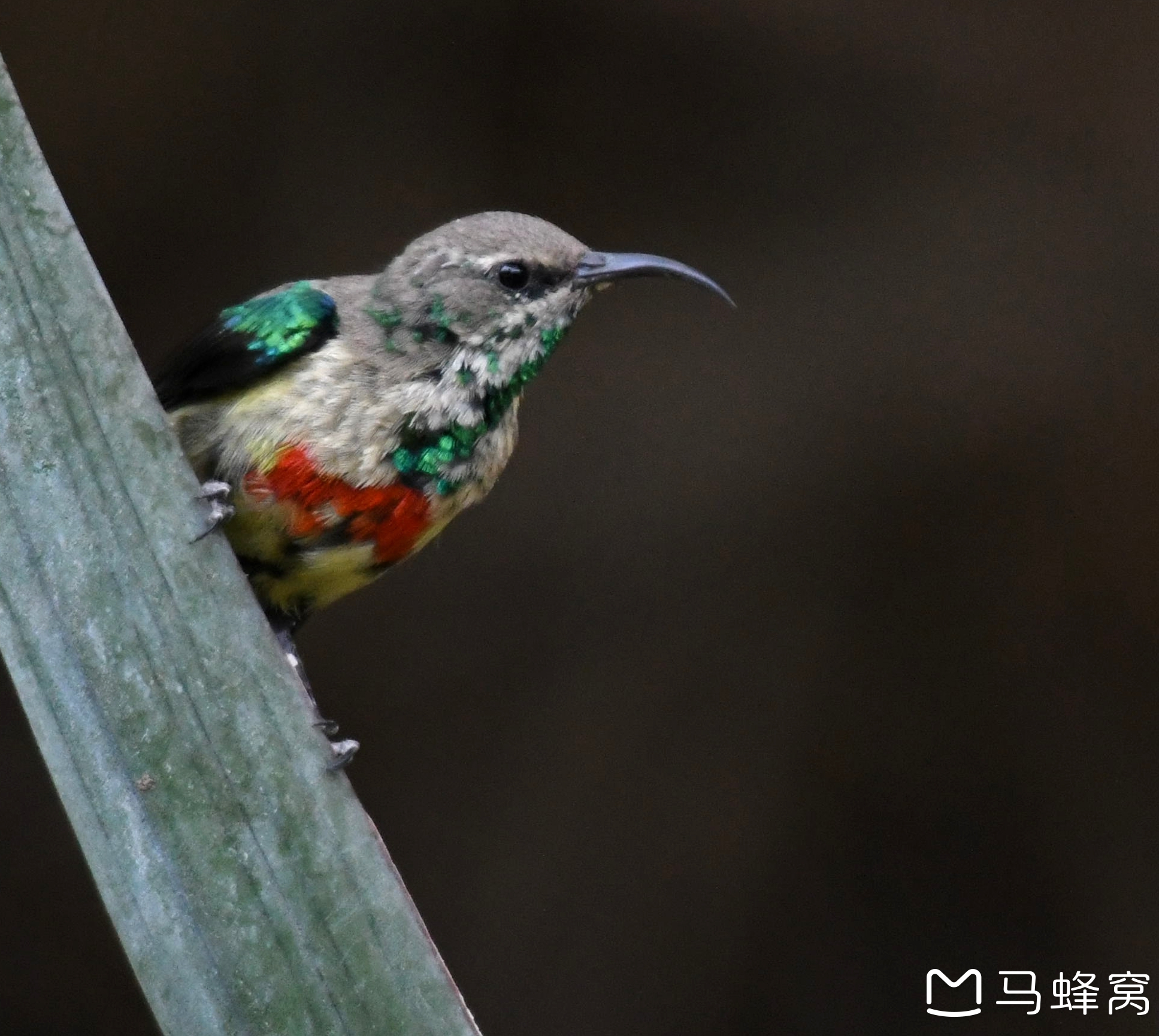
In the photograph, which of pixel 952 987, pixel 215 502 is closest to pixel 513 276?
pixel 215 502

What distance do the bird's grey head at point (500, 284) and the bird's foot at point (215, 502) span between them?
477 mm

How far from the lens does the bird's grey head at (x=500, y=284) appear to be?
296 centimetres

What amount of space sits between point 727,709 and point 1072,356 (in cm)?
143

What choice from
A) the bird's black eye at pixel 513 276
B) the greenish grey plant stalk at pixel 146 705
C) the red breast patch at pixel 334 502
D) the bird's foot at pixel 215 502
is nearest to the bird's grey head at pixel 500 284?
the bird's black eye at pixel 513 276

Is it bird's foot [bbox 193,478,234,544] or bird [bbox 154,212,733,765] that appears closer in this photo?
bird's foot [bbox 193,478,234,544]

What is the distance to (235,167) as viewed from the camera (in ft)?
15.1

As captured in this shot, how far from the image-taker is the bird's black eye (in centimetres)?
300

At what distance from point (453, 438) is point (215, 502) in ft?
2.32

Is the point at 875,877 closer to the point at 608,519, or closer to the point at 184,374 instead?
the point at 608,519

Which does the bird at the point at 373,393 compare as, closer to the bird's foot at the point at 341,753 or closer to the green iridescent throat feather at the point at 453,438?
the green iridescent throat feather at the point at 453,438

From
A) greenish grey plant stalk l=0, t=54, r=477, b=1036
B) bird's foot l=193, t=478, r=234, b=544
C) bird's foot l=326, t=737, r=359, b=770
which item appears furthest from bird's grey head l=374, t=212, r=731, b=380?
greenish grey plant stalk l=0, t=54, r=477, b=1036

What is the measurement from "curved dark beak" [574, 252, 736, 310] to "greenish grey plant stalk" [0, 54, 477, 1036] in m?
1.33

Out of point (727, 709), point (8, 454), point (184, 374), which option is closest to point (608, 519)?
point (727, 709)

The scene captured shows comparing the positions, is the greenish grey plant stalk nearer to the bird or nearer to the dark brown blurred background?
the bird
